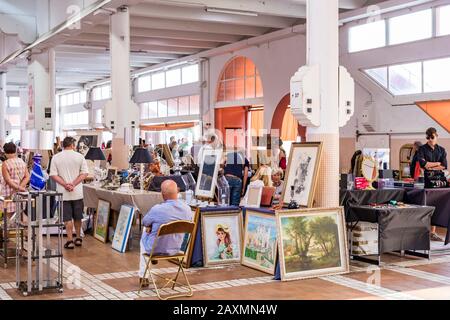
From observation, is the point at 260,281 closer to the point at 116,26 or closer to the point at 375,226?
the point at 375,226

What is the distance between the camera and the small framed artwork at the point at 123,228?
8.41 m

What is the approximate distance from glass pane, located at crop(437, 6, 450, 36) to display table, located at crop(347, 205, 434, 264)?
604 cm

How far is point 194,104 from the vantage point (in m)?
22.4

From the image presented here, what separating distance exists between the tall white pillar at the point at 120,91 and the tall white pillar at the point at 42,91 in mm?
4338

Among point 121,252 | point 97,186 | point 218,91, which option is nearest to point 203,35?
point 218,91

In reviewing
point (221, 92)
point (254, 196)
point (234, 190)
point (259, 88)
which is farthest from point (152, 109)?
point (254, 196)

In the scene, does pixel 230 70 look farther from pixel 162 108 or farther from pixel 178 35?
pixel 162 108

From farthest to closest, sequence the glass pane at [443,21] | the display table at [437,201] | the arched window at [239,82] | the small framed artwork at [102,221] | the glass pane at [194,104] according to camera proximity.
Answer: the glass pane at [194,104]
the arched window at [239,82]
the glass pane at [443,21]
the small framed artwork at [102,221]
the display table at [437,201]

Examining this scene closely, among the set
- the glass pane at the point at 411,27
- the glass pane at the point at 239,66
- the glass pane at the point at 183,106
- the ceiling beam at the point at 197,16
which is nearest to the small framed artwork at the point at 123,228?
the ceiling beam at the point at 197,16

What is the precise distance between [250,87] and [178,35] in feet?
9.15

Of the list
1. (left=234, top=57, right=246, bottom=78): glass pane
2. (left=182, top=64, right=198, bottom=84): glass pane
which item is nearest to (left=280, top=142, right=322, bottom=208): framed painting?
(left=234, top=57, right=246, bottom=78): glass pane

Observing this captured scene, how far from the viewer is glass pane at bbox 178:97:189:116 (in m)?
22.9

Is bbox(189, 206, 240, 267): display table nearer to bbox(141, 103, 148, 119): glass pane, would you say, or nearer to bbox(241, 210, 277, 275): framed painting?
bbox(241, 210, 277, 275): framed painting

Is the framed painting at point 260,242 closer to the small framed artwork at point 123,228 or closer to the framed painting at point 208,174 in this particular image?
the framed painting at point 208,174
